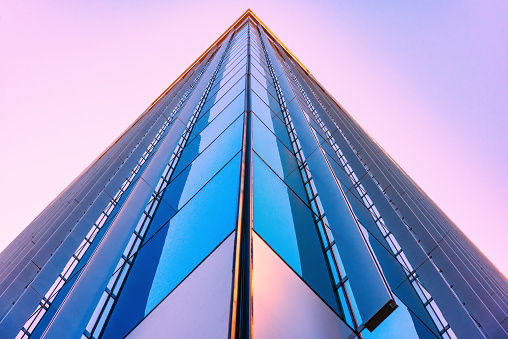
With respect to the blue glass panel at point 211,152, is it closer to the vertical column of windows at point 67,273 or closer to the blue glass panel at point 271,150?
the blue glass panel at point 271,150

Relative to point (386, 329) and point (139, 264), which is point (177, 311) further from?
point (386, 329)

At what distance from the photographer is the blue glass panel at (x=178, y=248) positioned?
5.76 m

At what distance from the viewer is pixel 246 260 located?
4.82 meters

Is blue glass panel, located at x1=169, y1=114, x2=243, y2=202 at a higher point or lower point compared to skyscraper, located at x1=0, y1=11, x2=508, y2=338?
higher

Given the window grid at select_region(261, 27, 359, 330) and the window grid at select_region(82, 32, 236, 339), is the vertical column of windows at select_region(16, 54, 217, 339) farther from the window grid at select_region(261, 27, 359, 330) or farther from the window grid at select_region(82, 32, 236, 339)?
the window grid at select_region(261, 27, 359, 330)

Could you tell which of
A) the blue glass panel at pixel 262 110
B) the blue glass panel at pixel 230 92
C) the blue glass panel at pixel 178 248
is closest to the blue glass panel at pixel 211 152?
the blue glass panel at pixel 178 248

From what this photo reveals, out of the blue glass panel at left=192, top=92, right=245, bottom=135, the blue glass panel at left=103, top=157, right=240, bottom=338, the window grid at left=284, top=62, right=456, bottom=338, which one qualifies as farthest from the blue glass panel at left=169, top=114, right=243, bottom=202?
the window grid at left=284, top=62, right=456, bottom=338

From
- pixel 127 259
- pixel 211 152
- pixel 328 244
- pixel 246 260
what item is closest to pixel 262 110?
pixel 211 152

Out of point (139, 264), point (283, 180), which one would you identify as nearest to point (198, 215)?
point (139, 264)

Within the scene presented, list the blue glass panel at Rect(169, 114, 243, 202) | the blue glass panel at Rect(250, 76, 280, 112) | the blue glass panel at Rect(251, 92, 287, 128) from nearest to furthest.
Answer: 1. the blue glass panel at Rect(169, 114, 243, 202)
2. the blue glass panel at Rect(251, 92, 287, 128)
3. the blue glass panel at Rect(250, 76, 280, 112)

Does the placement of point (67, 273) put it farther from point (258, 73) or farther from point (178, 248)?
point (258, 73)

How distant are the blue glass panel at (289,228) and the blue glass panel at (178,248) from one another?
480 mm

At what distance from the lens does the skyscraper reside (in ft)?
16.1

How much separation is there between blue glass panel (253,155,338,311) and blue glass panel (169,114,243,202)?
0.93m
